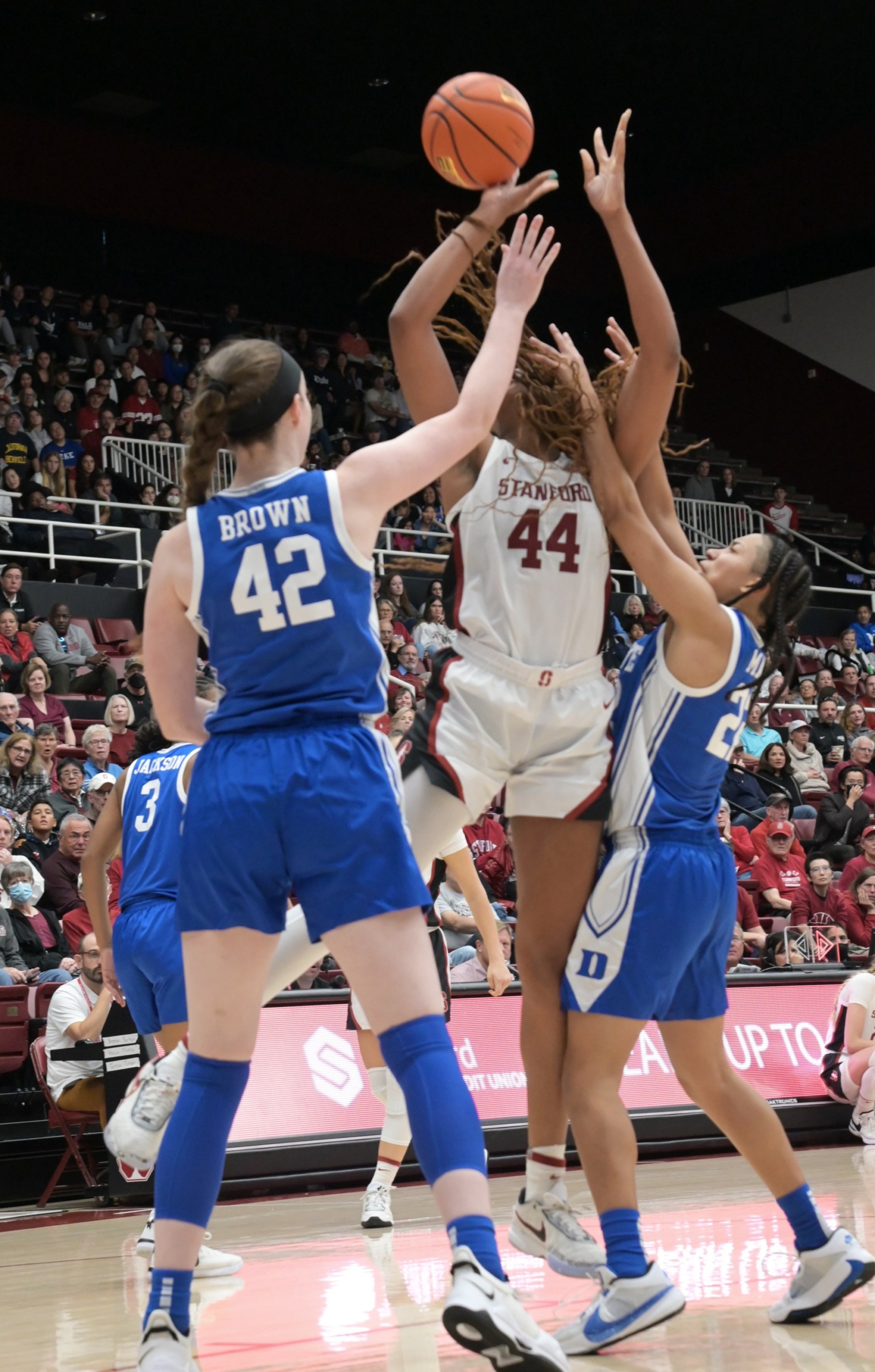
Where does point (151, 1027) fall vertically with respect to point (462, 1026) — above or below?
above

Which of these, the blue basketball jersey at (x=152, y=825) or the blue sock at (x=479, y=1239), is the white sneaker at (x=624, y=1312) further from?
the blue basketball jersey at (x=152, y=825)

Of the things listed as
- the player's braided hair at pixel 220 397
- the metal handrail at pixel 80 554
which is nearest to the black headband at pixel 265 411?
the player's braided hair at pixel 220 397

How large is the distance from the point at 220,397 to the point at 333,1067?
5.28m

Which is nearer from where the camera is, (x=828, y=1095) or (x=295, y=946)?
(x=295, y=946)

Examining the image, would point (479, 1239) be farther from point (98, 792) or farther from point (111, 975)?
point (98, 792)

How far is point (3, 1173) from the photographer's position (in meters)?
7.89

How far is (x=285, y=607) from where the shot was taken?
3.01 metres

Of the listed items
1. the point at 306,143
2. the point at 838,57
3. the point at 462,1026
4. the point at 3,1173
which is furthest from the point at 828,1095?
the point at 306,143

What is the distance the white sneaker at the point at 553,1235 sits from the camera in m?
3.69

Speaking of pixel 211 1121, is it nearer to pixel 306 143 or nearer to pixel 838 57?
pixel 838 57

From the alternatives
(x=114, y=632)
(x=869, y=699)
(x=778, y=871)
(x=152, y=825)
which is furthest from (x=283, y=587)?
(x=869, y=699)

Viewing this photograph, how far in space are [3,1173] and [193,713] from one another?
18.0ft

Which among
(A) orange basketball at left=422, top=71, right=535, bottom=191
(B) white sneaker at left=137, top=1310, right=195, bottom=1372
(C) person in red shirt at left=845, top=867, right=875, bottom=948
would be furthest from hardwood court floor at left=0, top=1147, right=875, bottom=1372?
(C) person in red shirt at left=845, top=867, right=875, bottom=948

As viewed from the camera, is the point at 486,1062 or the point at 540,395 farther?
the point at 486,1062
